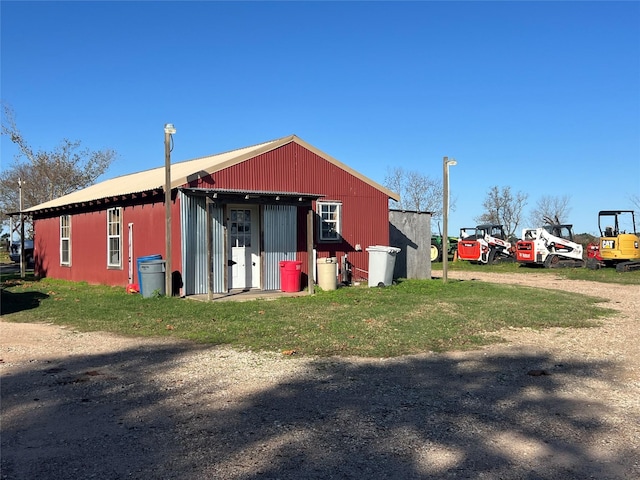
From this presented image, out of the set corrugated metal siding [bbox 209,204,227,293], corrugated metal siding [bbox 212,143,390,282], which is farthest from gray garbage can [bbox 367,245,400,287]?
corrugated metal siding [bbox 209,204,227,293]

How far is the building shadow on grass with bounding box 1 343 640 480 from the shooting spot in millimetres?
4199

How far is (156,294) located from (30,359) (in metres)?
6.69

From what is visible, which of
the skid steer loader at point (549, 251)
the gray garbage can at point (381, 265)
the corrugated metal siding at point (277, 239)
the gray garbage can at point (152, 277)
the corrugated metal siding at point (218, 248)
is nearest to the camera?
the gray garbage can at point (152, 277)

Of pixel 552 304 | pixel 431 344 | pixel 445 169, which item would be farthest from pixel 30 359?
pixel 445 169

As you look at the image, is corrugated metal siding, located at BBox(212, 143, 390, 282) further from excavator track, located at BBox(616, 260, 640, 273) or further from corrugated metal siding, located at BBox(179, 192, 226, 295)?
excavator track, located at BBox(616, 260, 640, 273)

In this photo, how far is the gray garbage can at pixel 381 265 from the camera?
17.8 meters

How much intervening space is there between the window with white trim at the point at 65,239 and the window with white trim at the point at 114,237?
3731 millimetres

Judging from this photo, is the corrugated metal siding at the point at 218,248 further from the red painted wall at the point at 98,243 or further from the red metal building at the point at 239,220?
the red painted wall at the point at 98,243

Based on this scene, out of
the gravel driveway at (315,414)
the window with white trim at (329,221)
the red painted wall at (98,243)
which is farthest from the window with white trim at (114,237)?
the gravel driveway at (315,414)

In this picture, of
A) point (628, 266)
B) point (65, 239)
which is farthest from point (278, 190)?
point (628, 266)

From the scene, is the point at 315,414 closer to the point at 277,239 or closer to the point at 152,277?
the point at 152,277

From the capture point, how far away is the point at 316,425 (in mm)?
5156

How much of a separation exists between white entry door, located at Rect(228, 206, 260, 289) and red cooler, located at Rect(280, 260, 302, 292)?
2.80 feet

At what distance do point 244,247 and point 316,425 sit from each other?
11.8m
